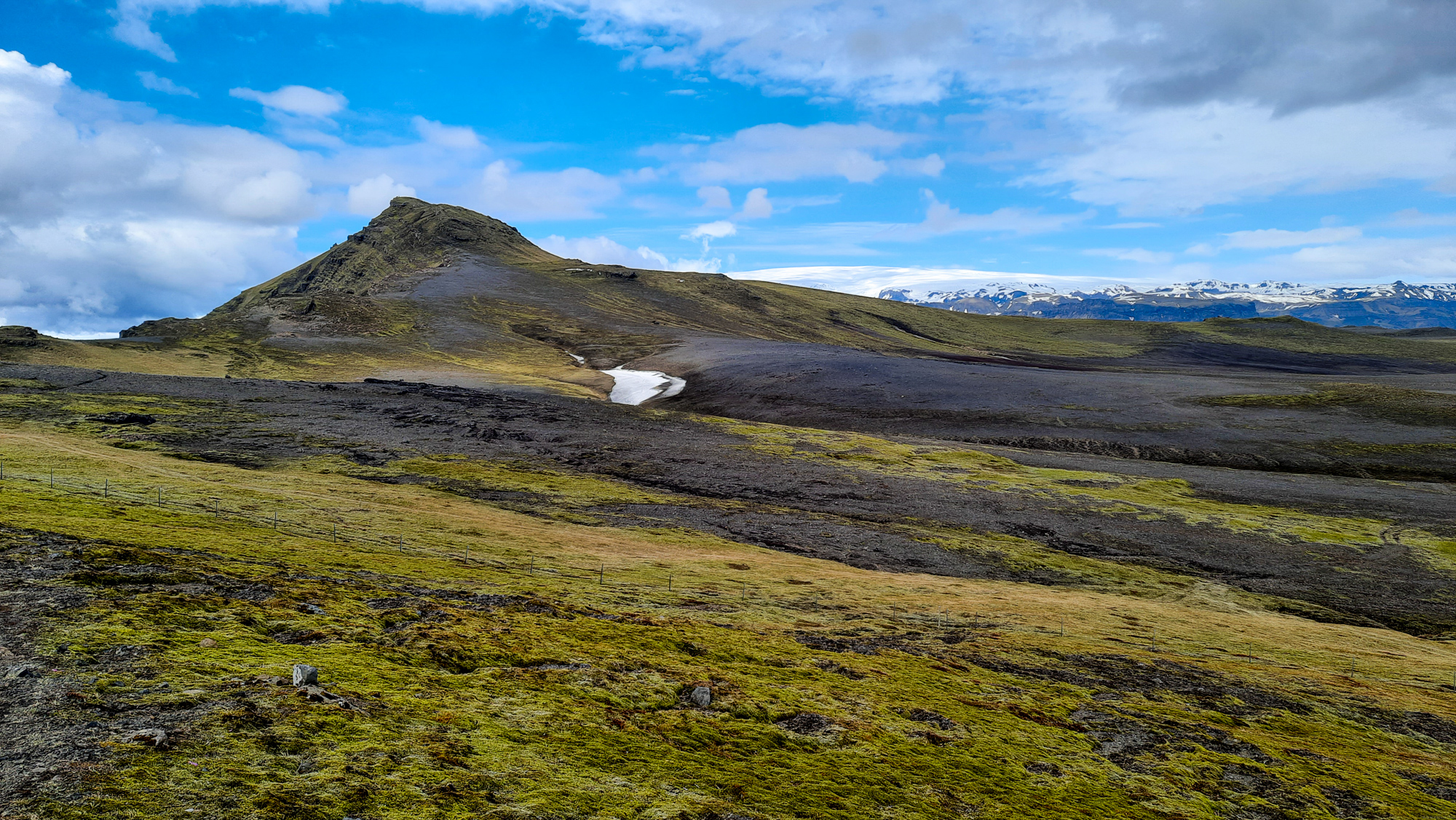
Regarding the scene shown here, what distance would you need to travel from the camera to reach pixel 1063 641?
1045 inches

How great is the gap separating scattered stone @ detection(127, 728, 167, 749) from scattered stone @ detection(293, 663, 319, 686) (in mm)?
2344

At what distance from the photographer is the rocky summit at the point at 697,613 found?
10711 mm

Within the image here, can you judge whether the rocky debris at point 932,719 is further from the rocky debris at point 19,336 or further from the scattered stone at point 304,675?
the rocky debris at point 19,336

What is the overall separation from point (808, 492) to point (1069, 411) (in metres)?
51.5

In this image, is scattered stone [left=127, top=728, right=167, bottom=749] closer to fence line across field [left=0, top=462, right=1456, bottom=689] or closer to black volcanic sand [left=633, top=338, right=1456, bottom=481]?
fence line across field [left=0, top=462, right=1456, bottom=689]

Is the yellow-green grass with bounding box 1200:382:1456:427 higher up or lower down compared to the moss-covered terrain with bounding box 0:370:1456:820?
higher up

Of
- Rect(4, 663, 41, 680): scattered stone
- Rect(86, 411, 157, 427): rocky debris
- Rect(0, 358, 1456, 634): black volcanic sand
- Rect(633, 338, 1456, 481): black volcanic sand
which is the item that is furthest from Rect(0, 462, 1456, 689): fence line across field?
Rect(633, 338, 1456, 481): black volcanic sand

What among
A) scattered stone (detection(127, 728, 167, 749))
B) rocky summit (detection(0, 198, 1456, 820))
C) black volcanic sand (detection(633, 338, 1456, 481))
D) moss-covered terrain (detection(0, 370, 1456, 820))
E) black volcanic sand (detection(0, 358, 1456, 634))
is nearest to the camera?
scattered stone (detection(127, 728, 167, 749))

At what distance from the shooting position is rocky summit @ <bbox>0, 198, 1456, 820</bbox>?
1071cm

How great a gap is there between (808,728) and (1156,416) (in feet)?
315

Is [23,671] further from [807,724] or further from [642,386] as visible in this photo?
[642,386]

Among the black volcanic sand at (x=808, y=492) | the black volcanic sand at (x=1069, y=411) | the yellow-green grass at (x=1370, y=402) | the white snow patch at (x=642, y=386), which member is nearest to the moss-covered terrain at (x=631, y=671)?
the black volcanic sand at (x=808, y=492)

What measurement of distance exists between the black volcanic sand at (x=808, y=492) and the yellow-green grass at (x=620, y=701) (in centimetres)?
1661

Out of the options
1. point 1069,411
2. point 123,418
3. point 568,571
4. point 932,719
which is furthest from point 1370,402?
point 123,418
